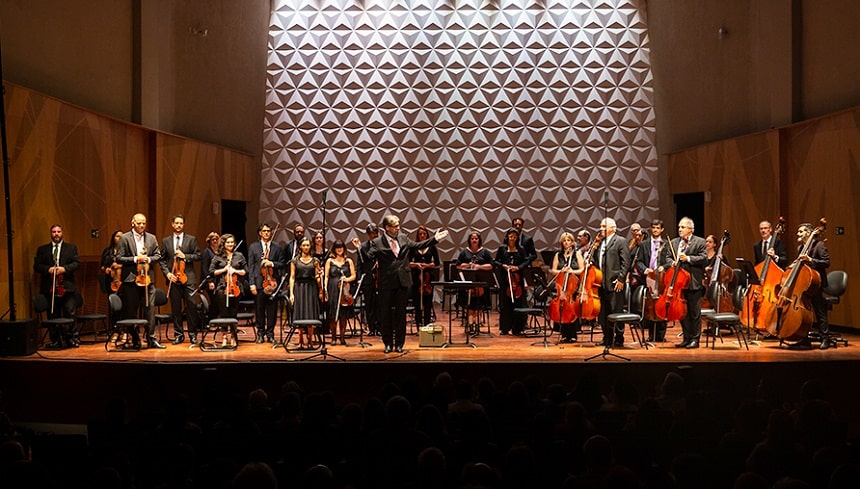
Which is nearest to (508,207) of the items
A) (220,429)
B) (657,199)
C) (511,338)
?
(657,199)

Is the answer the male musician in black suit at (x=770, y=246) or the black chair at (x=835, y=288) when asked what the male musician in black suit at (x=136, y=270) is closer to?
the male musician in black suit at (x=770, y=246)

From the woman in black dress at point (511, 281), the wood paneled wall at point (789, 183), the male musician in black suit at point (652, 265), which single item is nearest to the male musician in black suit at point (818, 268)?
the male musician in black suit at point (652, 265)

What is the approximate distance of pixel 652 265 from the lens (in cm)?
1082

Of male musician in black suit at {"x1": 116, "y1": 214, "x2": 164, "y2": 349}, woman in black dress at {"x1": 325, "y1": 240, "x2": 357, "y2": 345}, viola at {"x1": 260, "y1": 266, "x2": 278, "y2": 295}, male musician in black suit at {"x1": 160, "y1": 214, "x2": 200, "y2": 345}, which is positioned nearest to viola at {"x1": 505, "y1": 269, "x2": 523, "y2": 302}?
woman in black dress at {"x1": 325, "y1": 240, "x2": 357, "y2": 345}

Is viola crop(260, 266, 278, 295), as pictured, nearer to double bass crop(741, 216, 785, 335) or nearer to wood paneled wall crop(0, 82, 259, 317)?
wood paneled wall crop(0, 82, 259, 317)

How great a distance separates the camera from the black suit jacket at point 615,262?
9977mm

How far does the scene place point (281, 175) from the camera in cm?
1691

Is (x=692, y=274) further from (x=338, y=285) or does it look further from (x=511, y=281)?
(x=338, y=285)

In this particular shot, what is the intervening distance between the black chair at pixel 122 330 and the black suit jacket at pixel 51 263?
2.33 feet

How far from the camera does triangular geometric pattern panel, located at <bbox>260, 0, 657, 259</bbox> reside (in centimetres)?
1655

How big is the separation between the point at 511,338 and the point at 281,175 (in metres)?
7.42

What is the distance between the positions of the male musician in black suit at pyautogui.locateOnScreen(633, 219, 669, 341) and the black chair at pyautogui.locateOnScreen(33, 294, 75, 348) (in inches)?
285

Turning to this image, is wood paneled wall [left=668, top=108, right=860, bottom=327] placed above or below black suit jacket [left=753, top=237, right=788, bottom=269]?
above

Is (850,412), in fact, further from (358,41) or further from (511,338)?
(358,41)
